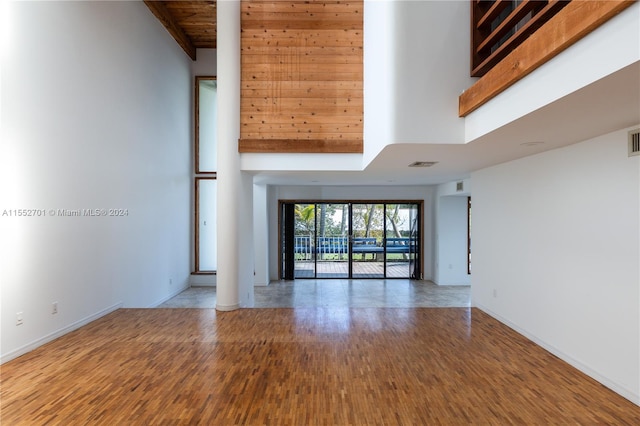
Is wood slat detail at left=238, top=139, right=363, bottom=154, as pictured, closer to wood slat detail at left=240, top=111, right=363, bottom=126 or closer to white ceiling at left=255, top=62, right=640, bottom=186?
wood slat detail at left=240, top=111, right=363, bottom=126

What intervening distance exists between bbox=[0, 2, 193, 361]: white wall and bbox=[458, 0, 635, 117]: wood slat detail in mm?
4458

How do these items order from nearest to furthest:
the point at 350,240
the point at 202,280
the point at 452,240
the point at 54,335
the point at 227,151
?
1. the point at 54,335
2. the point at 227,151
3. the point at 202,280
4. the point at 452,240
5. the point at 350,240

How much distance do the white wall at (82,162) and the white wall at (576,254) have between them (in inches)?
218

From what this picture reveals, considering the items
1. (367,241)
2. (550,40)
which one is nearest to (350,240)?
(367,241)

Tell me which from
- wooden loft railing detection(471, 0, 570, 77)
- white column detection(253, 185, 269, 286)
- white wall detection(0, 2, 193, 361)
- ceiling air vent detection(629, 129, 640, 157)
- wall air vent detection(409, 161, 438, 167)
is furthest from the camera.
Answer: white column detection(253, 185, 269, 286)

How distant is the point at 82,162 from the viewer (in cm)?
429

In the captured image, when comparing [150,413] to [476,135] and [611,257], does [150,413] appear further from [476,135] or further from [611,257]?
[611,257]

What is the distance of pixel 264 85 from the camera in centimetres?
527

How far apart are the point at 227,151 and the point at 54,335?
314cm

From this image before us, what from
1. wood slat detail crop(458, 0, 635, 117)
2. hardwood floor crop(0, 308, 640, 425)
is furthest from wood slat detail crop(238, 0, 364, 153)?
hardwood floor crop(0, 308, 640, 425)

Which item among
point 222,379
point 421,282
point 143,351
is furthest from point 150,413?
point 421,282

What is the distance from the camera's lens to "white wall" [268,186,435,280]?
886cm

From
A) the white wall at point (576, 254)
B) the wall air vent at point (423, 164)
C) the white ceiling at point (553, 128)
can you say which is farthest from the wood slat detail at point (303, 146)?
the white wall at point (576, 254)

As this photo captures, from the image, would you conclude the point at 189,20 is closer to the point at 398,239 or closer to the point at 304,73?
the point at 304,73
